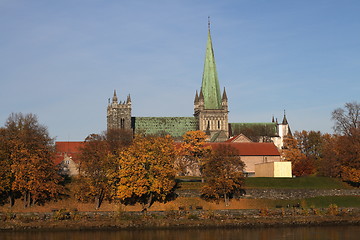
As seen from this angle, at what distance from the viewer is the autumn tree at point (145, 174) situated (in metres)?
67.4


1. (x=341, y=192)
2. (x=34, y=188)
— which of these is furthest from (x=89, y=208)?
(x=341, y=192)

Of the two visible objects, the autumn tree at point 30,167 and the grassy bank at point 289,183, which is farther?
the grassy bank at point 289,183

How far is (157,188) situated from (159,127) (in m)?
71.3

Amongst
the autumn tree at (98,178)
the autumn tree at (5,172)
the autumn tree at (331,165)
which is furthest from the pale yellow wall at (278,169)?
the autumn tree at (5,172)

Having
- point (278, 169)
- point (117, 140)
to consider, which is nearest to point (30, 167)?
point (117, 140)

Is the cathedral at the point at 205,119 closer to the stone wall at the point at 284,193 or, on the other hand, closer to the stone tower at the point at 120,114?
the stone tower at the point at 120,114

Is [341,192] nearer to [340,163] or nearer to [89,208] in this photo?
[340,163]

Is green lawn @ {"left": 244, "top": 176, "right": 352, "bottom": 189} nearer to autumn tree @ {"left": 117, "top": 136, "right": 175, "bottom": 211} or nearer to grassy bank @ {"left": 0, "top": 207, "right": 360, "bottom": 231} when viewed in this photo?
autumn tree @ {"left": 117, "top": 136, "right": 175, "bottom": 211}

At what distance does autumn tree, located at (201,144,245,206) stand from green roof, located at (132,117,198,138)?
2462 inches

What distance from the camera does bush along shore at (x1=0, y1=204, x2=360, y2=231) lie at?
55688 mm

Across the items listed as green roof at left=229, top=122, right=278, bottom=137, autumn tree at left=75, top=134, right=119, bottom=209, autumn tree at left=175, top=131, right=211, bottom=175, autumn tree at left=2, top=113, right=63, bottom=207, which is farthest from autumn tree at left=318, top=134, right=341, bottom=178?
green roof at left=229, top=122, right=278, bottom=137

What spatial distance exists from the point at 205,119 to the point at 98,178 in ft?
234

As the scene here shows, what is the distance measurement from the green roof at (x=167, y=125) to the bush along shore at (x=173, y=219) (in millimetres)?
76628

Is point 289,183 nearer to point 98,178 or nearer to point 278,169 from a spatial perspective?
point 278,169
